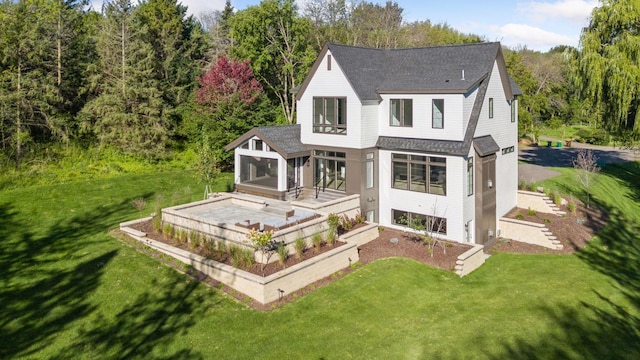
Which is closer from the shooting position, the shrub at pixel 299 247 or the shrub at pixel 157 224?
the shrub at pixel 299 247

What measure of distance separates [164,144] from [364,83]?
1836 cm

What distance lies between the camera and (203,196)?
27.7 m

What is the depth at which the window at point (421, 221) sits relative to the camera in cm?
2248

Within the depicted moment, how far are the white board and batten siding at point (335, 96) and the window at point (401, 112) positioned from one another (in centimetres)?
180

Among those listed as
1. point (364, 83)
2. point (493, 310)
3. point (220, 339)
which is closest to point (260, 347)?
point (220, 339)

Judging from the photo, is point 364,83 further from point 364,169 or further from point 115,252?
point 115,252

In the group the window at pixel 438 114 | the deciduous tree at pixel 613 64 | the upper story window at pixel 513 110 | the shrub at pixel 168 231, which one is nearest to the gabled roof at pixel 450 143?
the window at pixel 438 114

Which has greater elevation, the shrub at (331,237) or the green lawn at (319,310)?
the shrub at (331,237)

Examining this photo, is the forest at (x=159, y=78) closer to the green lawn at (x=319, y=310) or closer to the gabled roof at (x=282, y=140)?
the gabled roof at (x=282, y=140)

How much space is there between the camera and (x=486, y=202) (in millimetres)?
23141

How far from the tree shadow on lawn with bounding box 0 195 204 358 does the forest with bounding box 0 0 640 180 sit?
7174mm

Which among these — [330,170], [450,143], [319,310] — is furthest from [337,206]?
[319,310]

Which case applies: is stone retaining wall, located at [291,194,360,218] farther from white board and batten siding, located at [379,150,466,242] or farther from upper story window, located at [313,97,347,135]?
upper story window, located at [313,97,347,135]

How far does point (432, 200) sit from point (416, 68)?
7.41 meters
